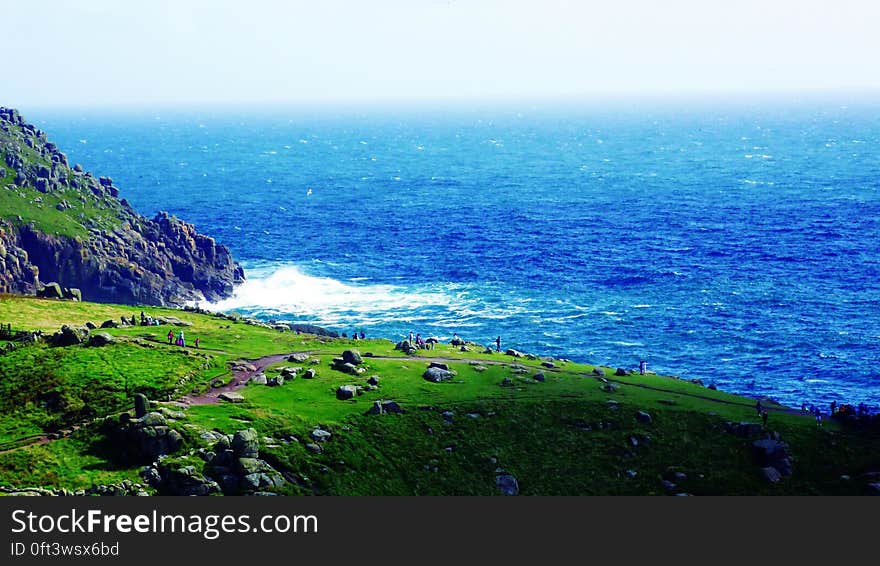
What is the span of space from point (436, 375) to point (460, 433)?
34.0 feet

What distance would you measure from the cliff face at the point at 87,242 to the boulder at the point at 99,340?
61.8 metres

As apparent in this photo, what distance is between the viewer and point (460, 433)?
74.2m

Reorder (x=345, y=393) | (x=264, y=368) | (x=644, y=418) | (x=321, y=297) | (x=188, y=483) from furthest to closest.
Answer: (x=321, y=297), (x=264, y=368), (x=644, y=418), (x=345, y=393), (x=188, y=483)

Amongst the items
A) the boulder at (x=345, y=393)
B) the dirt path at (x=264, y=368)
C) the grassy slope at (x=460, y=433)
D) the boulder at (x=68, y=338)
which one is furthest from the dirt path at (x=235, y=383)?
the boulder at (x=68, y=338)

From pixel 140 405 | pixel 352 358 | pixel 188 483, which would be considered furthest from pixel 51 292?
pixel 188 483

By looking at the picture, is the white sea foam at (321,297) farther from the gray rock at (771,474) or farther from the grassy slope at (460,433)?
the gray rock at (771,474)

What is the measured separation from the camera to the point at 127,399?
7412cm

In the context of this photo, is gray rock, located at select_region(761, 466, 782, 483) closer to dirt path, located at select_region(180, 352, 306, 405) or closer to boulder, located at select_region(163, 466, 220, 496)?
boulder, located at select_region(163, 466, 220, 496)

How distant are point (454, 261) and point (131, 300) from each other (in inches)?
2415

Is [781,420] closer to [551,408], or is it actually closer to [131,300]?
[551,408]

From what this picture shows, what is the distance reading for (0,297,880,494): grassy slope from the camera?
2650 inches

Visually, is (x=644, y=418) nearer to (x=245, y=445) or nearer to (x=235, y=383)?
(x=245, y=445)

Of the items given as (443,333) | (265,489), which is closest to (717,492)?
(265,489)

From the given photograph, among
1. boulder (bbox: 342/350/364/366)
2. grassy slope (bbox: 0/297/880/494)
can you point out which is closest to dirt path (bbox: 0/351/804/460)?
grassy slope (bbox: 0/297/880/494)
